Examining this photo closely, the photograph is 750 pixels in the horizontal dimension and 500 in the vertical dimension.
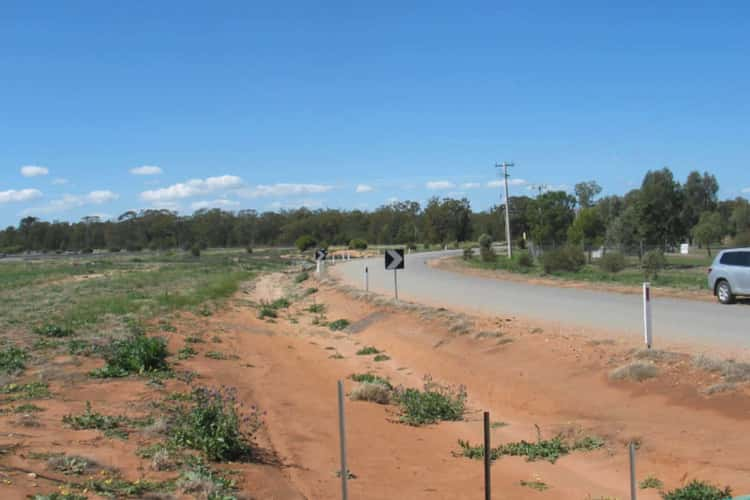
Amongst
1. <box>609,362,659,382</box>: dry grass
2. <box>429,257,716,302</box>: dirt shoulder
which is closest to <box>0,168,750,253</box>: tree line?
<box>429,257,716,302</box>: dirt shoulder

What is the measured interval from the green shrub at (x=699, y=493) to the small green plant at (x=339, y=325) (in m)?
17.7

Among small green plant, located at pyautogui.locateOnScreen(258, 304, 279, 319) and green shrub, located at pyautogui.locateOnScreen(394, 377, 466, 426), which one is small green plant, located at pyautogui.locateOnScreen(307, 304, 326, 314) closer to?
small green plant, located at pyautogui.locateOnScreen(258, 304, 279, 319)

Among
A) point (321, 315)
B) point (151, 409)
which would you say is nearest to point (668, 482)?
point (151, 409)

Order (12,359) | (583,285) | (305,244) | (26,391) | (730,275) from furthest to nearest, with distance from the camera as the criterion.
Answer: (305,244) → (583,285) → (730,275) → (12,359) → (26,391)

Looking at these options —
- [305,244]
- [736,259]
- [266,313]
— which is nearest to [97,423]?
[736,259]

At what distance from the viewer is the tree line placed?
6944 centimetres

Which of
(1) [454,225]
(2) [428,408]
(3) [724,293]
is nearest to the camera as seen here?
(2) [428,408]

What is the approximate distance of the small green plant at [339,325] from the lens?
24422 millimetres

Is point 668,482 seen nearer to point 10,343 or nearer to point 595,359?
point 595,359

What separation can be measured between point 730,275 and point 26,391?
18.5 meters

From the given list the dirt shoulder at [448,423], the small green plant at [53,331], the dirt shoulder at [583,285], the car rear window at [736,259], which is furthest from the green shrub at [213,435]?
the dirt shoulder at [583,285]

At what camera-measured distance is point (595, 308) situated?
20.8 m

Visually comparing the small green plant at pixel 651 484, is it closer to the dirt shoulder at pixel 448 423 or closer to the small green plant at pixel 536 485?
the dirt shoulder at pixel 448 423

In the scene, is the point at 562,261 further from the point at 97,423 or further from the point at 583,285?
the point at 97,423
